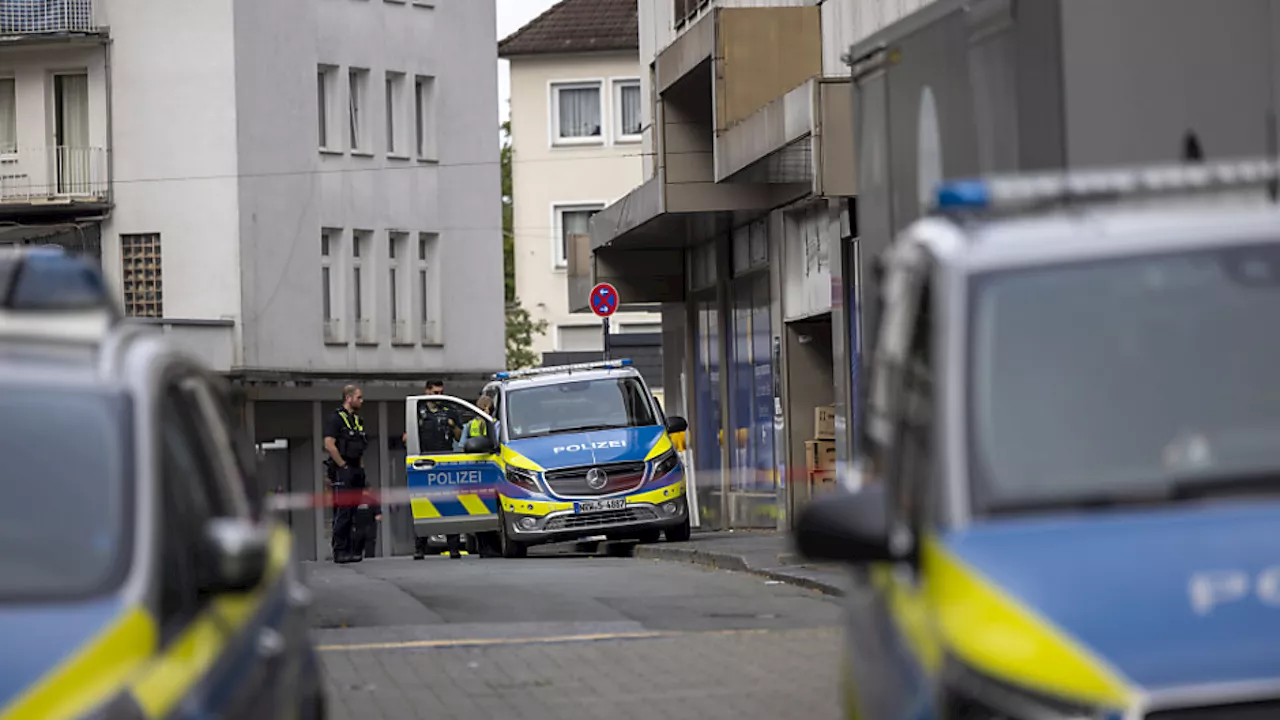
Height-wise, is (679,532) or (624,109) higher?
(624,109)

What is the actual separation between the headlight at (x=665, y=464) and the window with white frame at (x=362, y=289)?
2612 cm

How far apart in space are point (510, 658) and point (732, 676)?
1.69 metres

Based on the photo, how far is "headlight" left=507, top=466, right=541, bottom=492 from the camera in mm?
25562

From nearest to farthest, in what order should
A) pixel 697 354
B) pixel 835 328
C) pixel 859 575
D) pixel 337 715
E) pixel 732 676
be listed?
1. pixel 859 575
2. pixel 337 715
3. pixel 732 676
4. pixel 835 328
5. pixel 697 354

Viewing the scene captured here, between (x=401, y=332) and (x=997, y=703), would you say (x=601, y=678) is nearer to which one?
(x=997, y=703)

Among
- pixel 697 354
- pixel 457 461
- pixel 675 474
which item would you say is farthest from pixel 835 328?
pixel 697 354

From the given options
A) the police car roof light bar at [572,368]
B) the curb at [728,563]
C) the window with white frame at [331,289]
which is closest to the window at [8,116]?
the window with white frame at [331,289]

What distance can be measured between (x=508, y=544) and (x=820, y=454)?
3.52 metres

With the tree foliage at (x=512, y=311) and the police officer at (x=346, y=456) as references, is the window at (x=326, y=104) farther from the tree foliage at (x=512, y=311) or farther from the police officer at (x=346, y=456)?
the police officer at (x=346, y=456)

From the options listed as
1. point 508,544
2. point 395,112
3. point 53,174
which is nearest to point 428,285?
point 395,112

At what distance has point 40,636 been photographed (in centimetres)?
486

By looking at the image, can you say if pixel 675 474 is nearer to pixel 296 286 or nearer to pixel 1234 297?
pixel 1234 297

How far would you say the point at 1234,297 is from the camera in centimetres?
577

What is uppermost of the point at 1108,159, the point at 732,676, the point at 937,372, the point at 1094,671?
the point at 1108,159
